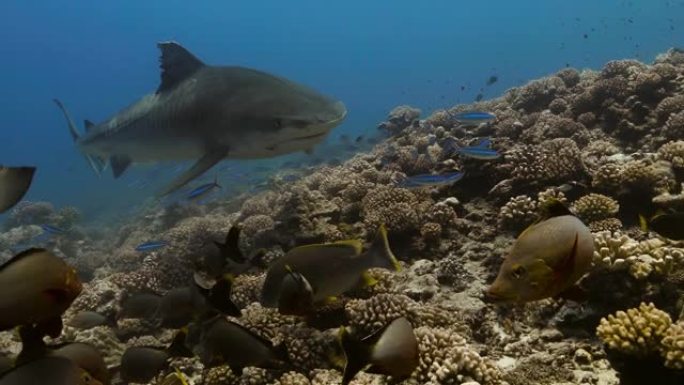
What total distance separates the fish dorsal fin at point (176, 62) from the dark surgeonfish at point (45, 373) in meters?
5.18

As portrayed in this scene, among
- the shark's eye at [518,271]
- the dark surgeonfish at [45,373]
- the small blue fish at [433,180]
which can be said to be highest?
the shark's eye at [518,271]

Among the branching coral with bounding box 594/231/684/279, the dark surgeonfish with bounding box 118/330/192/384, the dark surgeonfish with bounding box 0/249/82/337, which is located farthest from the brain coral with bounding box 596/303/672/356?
the dark surgeonfish with bounding box 0/249/82/337

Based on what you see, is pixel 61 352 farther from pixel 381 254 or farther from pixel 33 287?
pixel 381 254

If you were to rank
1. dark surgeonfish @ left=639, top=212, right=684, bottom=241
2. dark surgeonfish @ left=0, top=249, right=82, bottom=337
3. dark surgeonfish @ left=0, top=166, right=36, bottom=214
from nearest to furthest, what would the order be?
dark surgeonfish @ left=0, top=249, right=82, bottom=337
dark surgeonfish @ left=0, top=166, right=36, bottom=214
dark surgeonfish @ left=639, top=212, right=684, bottom=241

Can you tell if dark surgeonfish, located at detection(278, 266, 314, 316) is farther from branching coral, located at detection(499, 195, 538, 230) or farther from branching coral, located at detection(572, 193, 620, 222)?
branching coral, located at detection(572, 193, 620, 222)

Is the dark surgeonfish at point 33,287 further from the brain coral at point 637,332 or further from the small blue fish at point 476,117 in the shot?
the small blue fish at point 476,117

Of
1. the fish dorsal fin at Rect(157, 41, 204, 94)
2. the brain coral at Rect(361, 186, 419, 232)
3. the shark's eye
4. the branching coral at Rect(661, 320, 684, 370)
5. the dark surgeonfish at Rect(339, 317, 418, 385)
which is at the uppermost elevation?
the fish dorsal fin at Rect(157, 41, 204, 94)

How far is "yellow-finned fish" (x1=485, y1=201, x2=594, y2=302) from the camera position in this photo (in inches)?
97.7

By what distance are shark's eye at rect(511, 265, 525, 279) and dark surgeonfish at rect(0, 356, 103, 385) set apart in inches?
90.9

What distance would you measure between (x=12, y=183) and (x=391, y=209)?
5.20 metres

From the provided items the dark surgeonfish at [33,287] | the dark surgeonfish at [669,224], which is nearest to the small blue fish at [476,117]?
the dark surgeonfish at [669,224]

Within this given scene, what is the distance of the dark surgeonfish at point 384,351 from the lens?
2.98 meters

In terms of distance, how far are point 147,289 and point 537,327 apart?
644cm

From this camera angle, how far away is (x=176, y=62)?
682 cm
